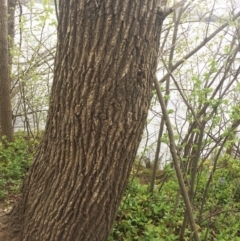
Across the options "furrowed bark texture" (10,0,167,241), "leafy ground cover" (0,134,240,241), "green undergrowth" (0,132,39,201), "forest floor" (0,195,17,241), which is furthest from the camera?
"green undergrowth" (0,132,39,201)

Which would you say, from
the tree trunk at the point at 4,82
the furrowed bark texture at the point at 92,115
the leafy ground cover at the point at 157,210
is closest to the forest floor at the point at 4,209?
the leafy ground cover at the point at 157,210

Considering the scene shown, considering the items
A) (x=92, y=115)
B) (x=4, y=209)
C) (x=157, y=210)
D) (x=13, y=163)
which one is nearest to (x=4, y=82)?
(x=13, y=163)

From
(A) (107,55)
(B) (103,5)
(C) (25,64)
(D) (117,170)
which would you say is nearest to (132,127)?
(D) (117,170)

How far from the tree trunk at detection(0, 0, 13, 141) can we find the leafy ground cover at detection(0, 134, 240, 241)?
21.7 inches

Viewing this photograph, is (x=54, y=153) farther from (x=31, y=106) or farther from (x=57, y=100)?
(x=31, y=106)

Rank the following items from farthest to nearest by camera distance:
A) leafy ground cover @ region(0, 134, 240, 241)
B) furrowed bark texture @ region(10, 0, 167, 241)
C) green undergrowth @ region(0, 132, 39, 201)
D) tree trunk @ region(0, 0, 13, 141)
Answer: tree trunk @ region(0, 0, 13, 141) < green undergrowth @ region(0, 132, 39, 201) < leafy ground cover @ region(0, 134, 240, 241) < furrowed bark texture @ region(10, 0, 167, 241)

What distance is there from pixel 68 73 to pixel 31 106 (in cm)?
406

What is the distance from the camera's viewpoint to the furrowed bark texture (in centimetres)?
196

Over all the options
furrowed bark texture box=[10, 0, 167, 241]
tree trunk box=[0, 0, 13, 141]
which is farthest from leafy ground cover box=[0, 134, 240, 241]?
furrowed bark texture box=[10, 0, 167, 241]

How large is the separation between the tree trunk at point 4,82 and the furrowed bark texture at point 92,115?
3.21 meters

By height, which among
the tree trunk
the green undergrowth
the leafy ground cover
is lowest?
the leafy ground cover

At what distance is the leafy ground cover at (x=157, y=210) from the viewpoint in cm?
341

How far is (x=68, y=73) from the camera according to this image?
2102mm

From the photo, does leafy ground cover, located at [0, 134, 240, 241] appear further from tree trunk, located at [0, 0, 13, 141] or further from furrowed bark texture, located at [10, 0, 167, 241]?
furrowed bark texture, located at [10, 0, 167, 241]
